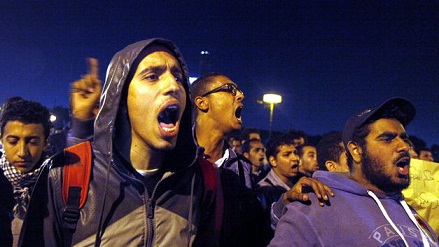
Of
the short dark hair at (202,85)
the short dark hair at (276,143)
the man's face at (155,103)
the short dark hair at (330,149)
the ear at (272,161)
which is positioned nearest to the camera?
the man's face at (155,103)

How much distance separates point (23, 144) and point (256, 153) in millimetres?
Result: 5592

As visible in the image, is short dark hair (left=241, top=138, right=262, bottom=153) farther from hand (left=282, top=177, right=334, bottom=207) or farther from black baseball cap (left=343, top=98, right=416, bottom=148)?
hand (left=282, top=177, right=334, bottom=207)

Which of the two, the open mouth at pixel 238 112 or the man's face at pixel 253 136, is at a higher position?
the open mouth at pixel 238 112

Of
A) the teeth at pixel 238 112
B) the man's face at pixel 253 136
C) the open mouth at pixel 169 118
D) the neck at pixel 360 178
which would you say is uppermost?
the open mouth at pixel 169 118

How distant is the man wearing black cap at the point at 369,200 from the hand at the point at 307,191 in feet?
0.19

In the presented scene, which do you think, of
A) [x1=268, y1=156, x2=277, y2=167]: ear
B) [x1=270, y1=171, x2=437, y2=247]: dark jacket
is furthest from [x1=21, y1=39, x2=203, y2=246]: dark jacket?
[x1=268, y1=156, x2=277, y2=167]: ear

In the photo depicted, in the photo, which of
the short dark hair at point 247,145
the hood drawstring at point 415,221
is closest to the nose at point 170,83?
the hood drawstring at point 415,221

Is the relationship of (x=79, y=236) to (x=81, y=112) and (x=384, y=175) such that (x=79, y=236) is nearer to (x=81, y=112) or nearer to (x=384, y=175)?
(x=81, y=112)

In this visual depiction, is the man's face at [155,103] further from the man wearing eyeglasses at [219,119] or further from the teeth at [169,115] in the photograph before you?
the man wearing eyeglasses at [219,119]

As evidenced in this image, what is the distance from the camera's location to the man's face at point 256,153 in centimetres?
832

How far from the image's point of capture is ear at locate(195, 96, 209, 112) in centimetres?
420

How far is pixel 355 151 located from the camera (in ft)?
11.2

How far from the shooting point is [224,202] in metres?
2.42

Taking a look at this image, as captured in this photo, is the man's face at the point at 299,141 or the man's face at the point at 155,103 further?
the man's face at the point at 299,141
